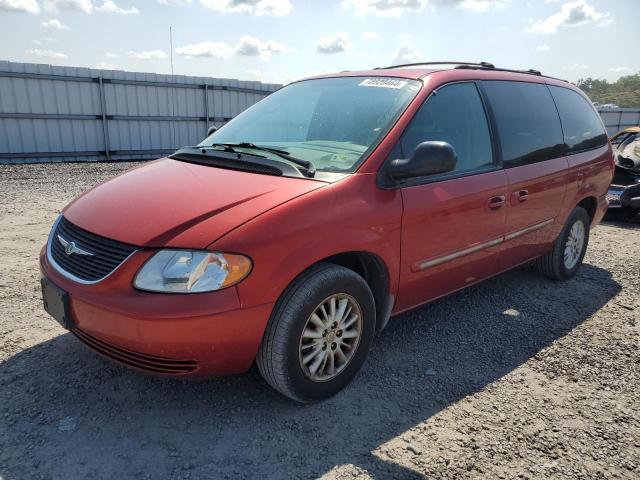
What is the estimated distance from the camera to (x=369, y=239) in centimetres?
271

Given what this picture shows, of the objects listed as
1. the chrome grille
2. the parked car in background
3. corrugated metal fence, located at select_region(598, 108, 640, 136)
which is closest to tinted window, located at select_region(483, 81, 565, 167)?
the chrome grille

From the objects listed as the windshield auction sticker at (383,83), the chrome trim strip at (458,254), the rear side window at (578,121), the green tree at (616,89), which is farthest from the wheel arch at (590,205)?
the green tree at (616,89)

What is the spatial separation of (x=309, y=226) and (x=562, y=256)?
3185 mm

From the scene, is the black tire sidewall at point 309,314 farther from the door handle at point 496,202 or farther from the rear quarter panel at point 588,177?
the rear quarter panel at point 588,177

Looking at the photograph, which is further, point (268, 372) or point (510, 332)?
point (510, 332)

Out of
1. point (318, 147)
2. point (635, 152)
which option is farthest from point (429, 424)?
point (635, 152)

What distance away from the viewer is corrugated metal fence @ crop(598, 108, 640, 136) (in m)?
21.7

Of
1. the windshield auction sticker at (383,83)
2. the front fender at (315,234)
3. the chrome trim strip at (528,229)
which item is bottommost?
the chrome trim strip at (528,229)

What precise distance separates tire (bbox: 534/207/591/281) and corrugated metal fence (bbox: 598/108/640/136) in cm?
1961

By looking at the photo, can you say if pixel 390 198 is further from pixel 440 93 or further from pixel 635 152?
pixel 635 152

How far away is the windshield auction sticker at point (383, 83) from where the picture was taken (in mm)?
3240

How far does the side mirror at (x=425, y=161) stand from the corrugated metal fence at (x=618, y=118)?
2209 centimetres

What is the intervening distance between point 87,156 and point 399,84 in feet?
37.9

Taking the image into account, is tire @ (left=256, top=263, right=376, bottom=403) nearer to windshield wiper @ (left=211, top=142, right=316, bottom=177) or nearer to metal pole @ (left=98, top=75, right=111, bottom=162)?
windshield wiper @ (left=211, top=142, right=316, bottom=177)
